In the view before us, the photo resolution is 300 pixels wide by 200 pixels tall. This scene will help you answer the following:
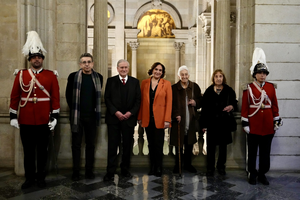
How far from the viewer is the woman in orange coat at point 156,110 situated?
4.45 metres

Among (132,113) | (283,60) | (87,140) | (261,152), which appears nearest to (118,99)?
(132,113)

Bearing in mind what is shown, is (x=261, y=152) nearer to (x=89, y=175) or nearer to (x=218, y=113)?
(x=218, y=113)

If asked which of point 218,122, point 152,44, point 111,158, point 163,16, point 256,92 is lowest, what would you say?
point 111,158

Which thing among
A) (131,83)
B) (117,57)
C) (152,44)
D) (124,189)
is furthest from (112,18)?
(124,189)

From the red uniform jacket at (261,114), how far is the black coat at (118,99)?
145 cm

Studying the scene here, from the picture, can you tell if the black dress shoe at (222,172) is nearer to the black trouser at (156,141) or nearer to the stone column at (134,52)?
the black trouser at (156,141)

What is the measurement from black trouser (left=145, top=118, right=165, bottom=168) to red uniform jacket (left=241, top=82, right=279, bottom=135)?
1.16 metres

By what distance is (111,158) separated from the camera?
438 centimetres

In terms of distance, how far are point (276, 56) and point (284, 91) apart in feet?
1.76

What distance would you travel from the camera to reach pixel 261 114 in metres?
4.20

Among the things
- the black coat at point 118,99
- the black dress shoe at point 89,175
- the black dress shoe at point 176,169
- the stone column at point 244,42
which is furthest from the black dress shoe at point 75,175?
the stone column at point 244,42

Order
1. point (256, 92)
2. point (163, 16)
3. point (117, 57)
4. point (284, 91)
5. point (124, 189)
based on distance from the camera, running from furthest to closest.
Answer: point (163, 16) → point (117, 57) → point (284, 91) → point (256, 92) → point (124, 189)

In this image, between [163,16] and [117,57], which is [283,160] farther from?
[163,16]

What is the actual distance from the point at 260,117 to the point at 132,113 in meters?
1.68
